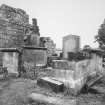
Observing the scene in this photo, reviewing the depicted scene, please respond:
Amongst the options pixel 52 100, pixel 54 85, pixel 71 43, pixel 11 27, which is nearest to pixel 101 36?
pixel 11 27

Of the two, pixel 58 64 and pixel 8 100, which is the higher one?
pixel 58 64

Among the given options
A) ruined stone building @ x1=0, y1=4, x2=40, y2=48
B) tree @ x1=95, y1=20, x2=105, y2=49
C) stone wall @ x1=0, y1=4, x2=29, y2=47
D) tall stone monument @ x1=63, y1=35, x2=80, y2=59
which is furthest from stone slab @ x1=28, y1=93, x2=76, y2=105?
tree @ x1=95, y1=20, x2=105, y2=49

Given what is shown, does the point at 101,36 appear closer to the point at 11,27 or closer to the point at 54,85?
the point at 11,27

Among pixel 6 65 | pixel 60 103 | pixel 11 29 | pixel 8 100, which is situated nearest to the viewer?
pixel 60 103

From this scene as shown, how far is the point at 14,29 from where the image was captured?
838 centimetres

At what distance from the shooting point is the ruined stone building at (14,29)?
6920 millimetres

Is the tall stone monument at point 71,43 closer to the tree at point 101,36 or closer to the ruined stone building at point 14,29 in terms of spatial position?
the ruined stone building at point 14,29

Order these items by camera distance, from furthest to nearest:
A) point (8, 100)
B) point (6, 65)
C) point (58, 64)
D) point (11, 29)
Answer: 1. point (11, 29)
2. point (6, 65)
3. point (58, 64)
4. point (8, 100)

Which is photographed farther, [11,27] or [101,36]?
[101,36]

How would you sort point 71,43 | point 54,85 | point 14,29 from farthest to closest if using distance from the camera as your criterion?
point 14,29 < point 71,43 < point 54,85

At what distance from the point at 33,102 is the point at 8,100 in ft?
2.50

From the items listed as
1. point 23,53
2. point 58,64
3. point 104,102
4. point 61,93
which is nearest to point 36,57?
point 23,53

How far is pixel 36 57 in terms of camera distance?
20.6 feet

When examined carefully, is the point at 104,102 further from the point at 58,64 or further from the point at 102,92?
the point at 58,64
